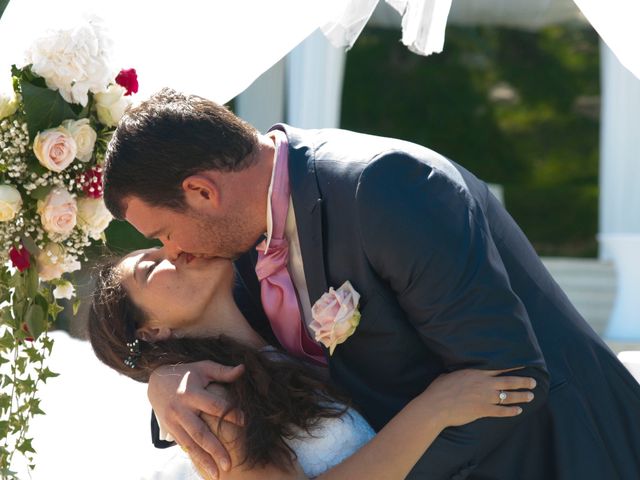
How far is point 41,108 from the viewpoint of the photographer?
2879 mm

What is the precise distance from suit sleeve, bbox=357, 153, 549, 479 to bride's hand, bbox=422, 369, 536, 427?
0.03 metres

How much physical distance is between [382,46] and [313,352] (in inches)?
485

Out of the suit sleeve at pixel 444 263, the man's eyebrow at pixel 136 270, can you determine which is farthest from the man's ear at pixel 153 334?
the suit sleeve at pixel 444 263

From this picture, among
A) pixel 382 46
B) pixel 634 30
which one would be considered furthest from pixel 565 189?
pixel 634 30

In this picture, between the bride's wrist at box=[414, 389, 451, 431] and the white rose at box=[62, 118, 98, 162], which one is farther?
the white rose at box=[62, 118, 98, 162]

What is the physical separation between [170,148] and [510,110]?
13700mm

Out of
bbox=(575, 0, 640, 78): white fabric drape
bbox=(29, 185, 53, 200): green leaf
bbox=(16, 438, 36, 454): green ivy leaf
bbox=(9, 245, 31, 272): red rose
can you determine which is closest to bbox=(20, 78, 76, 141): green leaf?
bbox=(29, 185, 53, 200): green leaf

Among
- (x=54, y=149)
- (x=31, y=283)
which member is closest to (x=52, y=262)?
(x=31, y=283)

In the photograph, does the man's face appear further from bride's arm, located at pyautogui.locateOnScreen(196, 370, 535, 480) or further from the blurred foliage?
the blurred foliage

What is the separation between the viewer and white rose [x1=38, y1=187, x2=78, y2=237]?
9.36ft

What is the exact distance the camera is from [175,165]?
96.7 inches

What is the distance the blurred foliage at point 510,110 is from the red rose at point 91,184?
A: 38.3 ft

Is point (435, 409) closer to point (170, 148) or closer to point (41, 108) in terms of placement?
point (170, 148)

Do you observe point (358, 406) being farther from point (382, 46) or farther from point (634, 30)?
point (382, 46)
